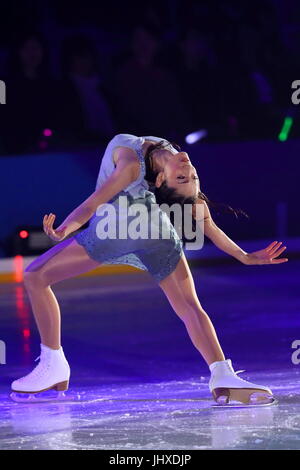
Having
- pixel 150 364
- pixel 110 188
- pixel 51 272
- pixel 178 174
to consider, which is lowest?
pixel 150 364

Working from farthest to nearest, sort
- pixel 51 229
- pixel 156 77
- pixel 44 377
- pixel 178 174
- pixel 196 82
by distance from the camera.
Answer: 1. pixel 196 82
2. pixel 156 77
3. pixel 44 377
4. pixel 178 174
5. pixel 51 229

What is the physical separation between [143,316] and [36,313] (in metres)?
2.69

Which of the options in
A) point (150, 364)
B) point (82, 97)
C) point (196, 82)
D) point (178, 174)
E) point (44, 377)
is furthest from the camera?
point (196, 82)

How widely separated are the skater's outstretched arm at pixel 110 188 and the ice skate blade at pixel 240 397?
104 centimetres

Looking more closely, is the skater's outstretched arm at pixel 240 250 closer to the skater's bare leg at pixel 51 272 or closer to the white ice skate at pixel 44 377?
the skater's bare leg at pixel 51 272

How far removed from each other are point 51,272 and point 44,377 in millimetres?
552

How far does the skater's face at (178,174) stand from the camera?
18.1 ft

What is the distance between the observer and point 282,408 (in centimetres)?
542

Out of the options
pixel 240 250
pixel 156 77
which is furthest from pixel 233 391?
pixel 156 77

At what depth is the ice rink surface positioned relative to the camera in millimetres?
4938

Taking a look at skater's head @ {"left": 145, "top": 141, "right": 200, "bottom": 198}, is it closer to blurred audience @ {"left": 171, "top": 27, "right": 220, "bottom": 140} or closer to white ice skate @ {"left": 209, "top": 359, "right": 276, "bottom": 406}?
white ice skate @ {"left": 209, "top": 359, "right": 276, "bottom": 406}

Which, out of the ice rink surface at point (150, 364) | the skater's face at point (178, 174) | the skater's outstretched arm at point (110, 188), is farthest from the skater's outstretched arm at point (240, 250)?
the ice rink surface at point (150, 364)

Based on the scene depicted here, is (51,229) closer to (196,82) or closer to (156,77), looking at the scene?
(156,77)

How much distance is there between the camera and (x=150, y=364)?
671cm
